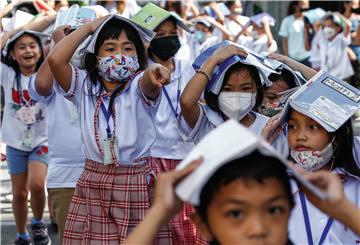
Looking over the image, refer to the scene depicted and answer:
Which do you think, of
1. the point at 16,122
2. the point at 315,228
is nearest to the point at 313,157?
the point at 315,228

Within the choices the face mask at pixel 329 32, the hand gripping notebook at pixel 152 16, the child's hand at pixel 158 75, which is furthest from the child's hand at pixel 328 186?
the face mask at pixel 329 32

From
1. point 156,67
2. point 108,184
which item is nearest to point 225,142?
point 156,67

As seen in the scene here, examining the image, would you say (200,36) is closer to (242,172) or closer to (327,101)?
(327,101)

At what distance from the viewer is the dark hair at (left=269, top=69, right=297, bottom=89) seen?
557cm

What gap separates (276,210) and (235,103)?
2357 mm

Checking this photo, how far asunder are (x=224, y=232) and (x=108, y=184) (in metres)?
2.22

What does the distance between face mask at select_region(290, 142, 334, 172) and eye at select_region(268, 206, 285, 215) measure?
4.88ft

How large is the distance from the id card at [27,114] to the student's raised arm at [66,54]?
7.78 feet

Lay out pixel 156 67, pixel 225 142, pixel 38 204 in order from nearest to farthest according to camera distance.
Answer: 1. pixel 225 142
2. pixel 156 67
3. pixel 38 204

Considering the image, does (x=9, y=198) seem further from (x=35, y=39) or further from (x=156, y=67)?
(x=156, y=67)

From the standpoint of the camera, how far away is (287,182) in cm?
273

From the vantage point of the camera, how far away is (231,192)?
2635 millimetres

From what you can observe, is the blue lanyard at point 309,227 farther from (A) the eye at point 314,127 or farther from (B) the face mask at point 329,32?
(B) the face mask at point 329,32

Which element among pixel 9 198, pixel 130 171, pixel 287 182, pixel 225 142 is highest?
pixel 225 142
